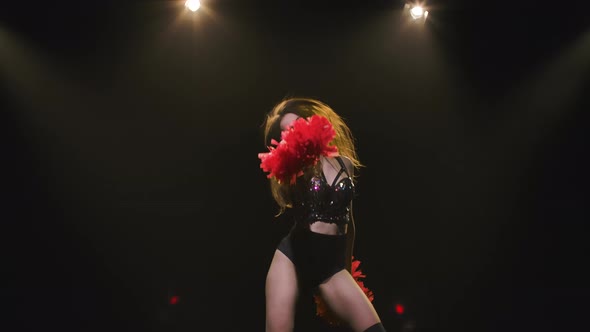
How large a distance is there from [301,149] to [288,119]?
0.37m

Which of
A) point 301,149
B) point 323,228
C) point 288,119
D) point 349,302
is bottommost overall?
point 349,302

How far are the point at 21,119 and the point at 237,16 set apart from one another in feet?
5.45

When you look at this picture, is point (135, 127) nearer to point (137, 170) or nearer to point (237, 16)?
point (137, 170)

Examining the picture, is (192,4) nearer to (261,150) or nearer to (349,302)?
(261,150)

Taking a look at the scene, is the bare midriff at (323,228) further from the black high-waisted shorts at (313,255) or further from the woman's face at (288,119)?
the woman's face at (288,119)

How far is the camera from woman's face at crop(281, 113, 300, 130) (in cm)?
287

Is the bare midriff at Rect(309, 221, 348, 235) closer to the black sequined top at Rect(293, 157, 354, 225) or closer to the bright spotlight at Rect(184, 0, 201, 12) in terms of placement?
the black sequined top at Rect(293, 157, 354, 225)

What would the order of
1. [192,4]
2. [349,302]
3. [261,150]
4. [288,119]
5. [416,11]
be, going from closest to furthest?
[349,302], [288,119], [192,4], [261,150], [416,11]

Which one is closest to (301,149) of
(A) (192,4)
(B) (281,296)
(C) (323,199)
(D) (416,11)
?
(C) (323,199)

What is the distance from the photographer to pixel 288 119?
2881mm

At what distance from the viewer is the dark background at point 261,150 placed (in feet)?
13.9

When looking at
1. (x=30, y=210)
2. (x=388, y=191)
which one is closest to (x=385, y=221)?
(x=388, y=191)

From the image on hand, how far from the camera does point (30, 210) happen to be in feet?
13.8

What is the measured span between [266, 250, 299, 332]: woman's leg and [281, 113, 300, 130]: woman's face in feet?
2.09
